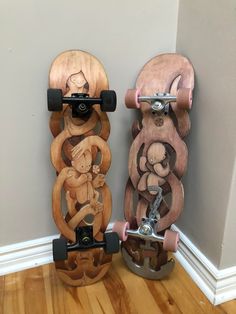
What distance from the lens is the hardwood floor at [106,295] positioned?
1201mm

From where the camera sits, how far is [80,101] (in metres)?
1.07

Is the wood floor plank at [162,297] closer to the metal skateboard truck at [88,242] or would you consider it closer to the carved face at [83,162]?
the metal skateboard truck at [88,242]

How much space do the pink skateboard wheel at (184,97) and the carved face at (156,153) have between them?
195 millimetres

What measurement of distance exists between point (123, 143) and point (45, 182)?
0.39 m

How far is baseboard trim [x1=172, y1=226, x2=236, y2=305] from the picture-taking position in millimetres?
1237

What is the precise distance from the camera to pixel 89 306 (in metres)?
1.21

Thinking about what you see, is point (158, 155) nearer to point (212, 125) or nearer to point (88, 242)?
point (212, 125)

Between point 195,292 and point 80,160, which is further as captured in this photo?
point 195,292

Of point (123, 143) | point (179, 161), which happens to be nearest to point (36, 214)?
point (123, 143)

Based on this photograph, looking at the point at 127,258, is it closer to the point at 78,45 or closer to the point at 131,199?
the point at 131,199

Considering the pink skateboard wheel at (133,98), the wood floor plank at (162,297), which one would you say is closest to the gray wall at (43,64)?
the pink skateboard wheel at (133,98)

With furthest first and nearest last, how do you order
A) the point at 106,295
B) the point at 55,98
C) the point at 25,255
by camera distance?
the point at 25,255
the point at 106,295
the point at 55,98

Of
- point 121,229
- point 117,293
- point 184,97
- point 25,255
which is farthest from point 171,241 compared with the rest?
point 25,255

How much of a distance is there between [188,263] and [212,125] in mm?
665
